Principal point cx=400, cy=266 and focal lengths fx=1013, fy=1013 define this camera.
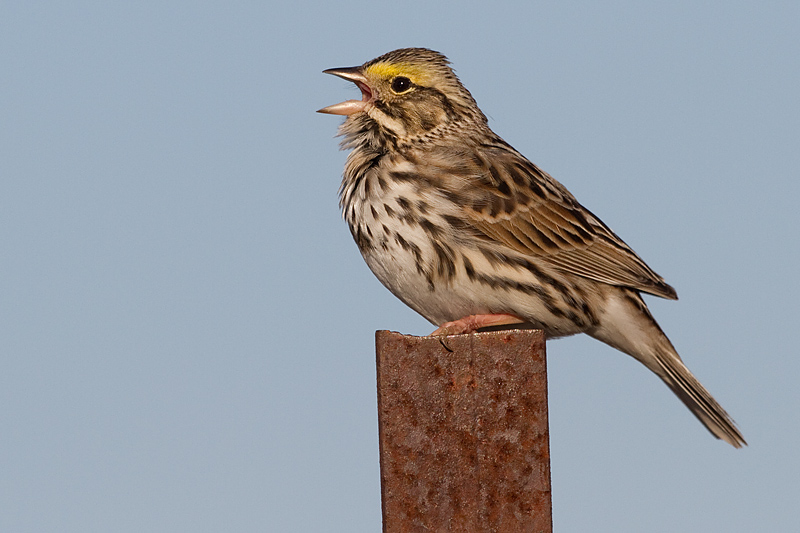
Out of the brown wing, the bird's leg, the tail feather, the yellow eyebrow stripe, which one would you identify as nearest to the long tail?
the tail feather

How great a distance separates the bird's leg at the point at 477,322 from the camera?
6953 millimetres

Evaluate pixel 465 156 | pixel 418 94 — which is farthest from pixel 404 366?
pixel 418 94

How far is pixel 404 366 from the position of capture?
4.73 meters

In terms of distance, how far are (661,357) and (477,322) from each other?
1.90 meters

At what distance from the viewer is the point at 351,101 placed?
7.95 metres

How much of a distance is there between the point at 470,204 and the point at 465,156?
511 millimetres

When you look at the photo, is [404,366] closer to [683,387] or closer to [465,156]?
[465,156]

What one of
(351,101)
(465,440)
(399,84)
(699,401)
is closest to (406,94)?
(399,84)

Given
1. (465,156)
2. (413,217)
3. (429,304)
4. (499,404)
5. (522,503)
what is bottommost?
(522,503)

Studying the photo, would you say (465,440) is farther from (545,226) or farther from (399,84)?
(399,84)

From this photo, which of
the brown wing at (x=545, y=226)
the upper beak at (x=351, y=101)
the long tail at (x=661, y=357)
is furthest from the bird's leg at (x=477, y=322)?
the upper beak at (x=351, y=101)

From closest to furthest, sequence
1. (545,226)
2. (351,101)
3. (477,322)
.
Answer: (477,322), (545,226), (351,101)

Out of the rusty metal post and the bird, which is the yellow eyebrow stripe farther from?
the rusty metal post

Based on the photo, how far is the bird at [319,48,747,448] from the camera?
7070 mm
